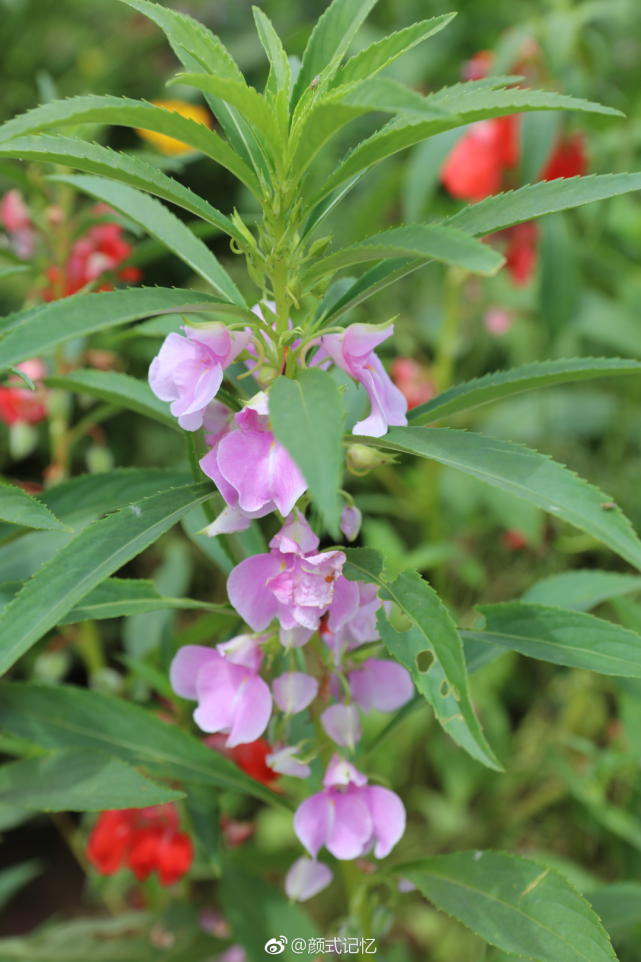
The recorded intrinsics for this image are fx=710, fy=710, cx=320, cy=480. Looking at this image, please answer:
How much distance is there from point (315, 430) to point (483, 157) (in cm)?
131

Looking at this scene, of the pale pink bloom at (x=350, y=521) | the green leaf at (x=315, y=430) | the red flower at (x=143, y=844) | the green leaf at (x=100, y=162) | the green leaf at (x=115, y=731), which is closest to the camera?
the green leaf at (x=315, y=430)

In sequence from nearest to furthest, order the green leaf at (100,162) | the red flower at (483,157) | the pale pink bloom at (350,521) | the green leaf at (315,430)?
the green leaf at (315,430), the green leaf at (100,162), the pale pink bloom at (350,521), the red flower at (483,157)

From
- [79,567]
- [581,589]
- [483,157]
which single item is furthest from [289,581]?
[483,157]

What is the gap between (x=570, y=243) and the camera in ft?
4.77

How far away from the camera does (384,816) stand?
1.94 feet

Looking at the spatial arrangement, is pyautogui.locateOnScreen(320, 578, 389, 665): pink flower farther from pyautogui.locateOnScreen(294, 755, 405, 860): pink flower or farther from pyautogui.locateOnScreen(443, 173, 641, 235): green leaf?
pyautogui.locateOnScreen(443, 173, 641, 235): green leaf

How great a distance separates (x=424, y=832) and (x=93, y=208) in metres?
1.36

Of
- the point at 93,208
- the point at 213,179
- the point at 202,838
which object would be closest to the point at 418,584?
the point at 202,838

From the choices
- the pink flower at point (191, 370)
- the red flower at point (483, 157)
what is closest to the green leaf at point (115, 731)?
the pink flower at point (191, 370)

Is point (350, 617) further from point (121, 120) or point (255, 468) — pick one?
point (121, 120)

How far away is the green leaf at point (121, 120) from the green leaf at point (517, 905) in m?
0.59

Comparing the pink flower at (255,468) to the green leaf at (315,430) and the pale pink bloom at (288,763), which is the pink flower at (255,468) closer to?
the green leaf at (315,430)

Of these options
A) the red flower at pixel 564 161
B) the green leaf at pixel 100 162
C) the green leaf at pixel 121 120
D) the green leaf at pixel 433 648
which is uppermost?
the green leaf at pixel 121 120

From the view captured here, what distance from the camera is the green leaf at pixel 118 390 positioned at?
65 cm
